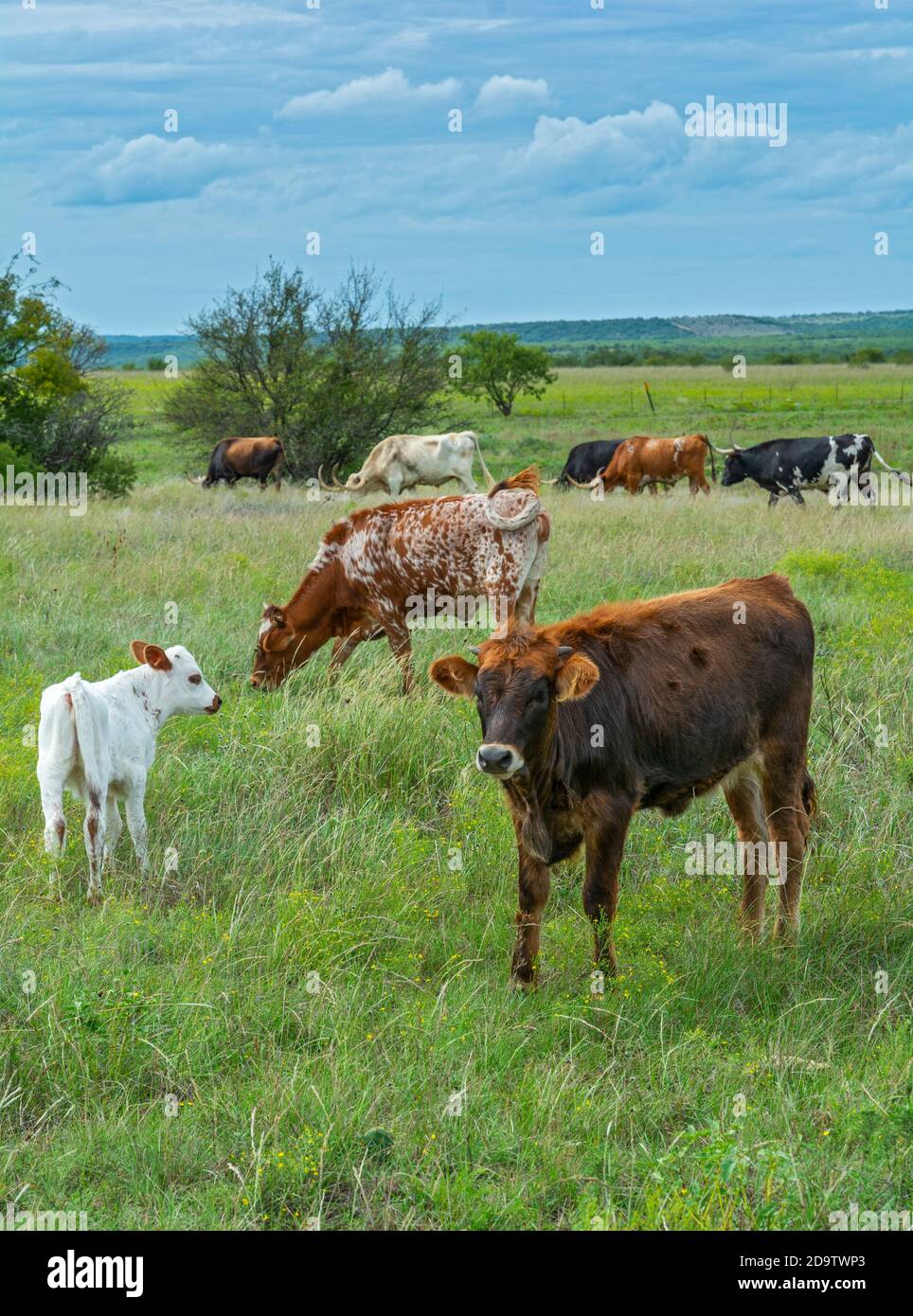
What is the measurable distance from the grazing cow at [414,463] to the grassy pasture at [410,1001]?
10666 mm

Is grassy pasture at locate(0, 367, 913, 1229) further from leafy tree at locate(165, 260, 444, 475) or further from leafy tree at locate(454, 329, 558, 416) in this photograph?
leafy tree at locate(454, 329, 558, 416)

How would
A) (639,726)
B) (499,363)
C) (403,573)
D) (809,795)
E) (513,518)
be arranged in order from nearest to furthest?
(639,726), (809,795), (403,573), (513,518), (499,363)

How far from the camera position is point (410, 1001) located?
505 cm

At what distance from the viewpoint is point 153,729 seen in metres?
6.69

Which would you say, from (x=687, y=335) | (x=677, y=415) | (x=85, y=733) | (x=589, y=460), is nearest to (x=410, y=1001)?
(x=85, y=733)

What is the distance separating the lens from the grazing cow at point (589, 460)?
29875 millimetres

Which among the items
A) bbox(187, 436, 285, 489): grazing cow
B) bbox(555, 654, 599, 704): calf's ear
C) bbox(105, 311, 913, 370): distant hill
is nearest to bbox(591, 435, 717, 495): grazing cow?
bbox(187, 436, 285, 489): grazing cow

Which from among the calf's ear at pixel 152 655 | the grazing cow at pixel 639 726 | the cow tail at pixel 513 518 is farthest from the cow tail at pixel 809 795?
the cow tail at pixel 513 518

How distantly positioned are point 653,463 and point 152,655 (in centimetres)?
2175

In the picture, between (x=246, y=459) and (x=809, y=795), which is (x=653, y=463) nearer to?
(x=246, y=459)

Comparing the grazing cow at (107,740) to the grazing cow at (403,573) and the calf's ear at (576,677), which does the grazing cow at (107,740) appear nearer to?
the calf's ear at (576,677)

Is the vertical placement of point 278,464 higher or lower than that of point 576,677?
higher

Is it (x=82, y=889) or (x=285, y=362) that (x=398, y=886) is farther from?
(x=285, y=362)

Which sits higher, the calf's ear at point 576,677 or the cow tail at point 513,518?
the cow tail at point 513,518
